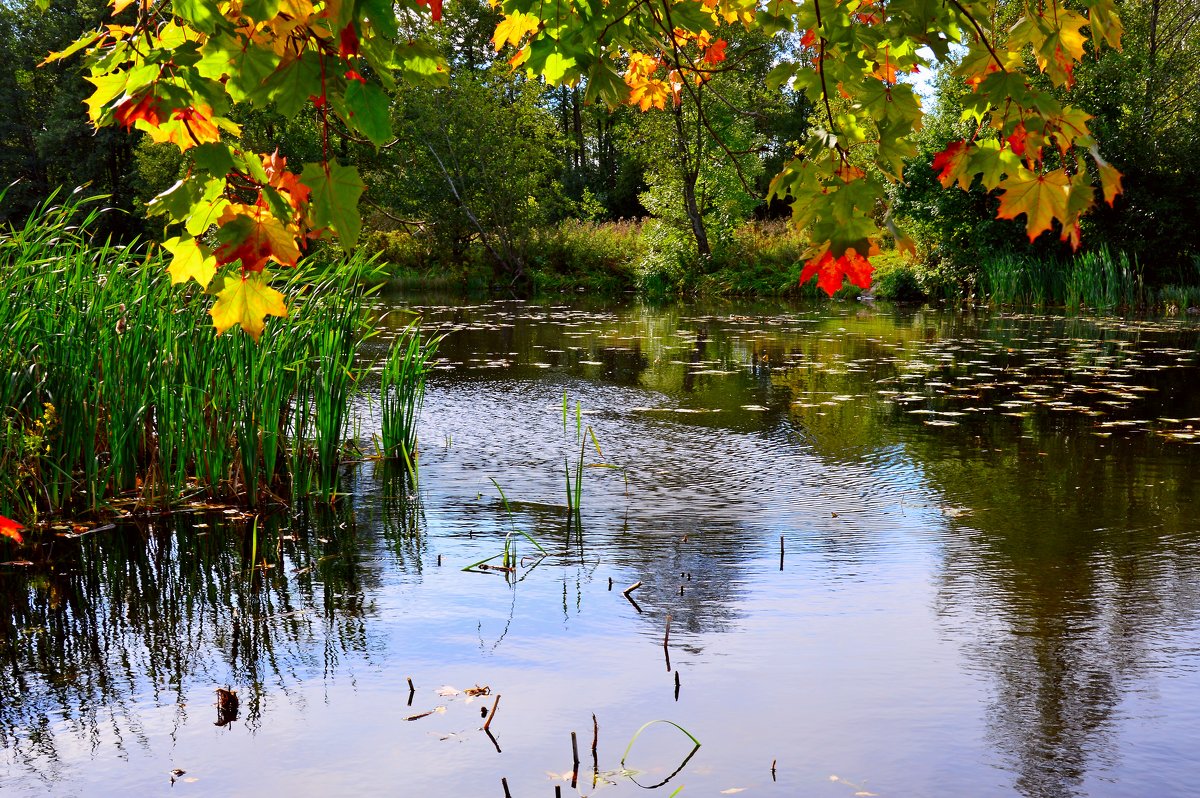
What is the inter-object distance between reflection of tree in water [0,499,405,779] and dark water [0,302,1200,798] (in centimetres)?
1

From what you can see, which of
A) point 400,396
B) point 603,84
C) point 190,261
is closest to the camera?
point 190,261

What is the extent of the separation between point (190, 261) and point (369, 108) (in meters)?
0.52

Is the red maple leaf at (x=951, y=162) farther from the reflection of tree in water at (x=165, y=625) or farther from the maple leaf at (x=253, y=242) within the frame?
the reflection of tree in water at (x=165, y=625)

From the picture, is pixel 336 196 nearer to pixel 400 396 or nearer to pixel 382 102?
pixel 382 102

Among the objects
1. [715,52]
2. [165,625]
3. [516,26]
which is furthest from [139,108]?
[165,625]

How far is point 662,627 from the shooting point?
381 cm

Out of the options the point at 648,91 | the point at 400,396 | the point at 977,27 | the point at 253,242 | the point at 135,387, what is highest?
the point at 648,91

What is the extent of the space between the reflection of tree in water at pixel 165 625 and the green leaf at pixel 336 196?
180 centimetres

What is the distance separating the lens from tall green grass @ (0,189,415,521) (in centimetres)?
470

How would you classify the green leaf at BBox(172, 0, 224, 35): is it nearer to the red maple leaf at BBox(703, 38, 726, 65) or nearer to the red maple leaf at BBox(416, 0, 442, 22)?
the red maple leaf at BBox(416, 0, 442, 22)

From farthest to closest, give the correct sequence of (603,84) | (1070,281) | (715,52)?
(1070,281), (715,52), (603,84)

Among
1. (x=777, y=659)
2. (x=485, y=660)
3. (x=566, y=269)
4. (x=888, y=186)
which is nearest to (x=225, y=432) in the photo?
(x=485, y=660)

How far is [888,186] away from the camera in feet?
71.5

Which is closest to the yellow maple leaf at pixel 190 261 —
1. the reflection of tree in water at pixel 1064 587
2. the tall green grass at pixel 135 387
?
the reflection of tree in water at pixel 1064 587
